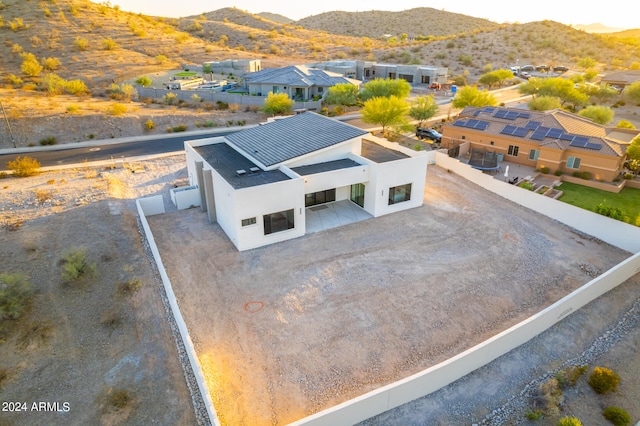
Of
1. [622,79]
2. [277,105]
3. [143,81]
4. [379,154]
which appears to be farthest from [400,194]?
[622,79]

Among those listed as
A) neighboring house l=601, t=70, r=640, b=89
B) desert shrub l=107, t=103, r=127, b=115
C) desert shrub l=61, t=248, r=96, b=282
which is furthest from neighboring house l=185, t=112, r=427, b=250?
neighboring house l=601, t=70, r=640, b=89

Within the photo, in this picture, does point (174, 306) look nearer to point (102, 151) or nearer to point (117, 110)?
point (102, 151)

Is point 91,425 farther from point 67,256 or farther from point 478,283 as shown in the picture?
point 478,283

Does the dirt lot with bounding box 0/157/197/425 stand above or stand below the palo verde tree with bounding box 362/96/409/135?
below

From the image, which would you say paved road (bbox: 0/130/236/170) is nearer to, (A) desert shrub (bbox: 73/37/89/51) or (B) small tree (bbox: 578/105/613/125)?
(A) desert shrub (bbox: 73/37/89/51)

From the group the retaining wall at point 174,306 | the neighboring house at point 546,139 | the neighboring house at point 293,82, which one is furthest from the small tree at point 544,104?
the retaining wall at point 174,306

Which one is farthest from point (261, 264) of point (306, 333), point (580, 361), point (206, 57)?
point (206, 57)
